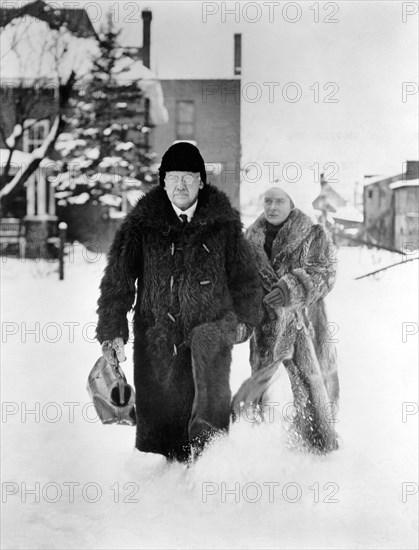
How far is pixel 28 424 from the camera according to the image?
8.96ft

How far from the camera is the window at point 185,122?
2.67 m

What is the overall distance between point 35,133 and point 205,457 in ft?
5.04

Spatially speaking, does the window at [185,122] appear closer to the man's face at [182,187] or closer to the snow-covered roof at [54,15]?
the man's face at [182,187]

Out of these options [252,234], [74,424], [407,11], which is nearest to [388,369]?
[252,234]

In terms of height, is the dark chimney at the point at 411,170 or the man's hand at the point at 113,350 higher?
the dark chimney at the point at 411,170

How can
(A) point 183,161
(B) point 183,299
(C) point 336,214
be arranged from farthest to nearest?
1. (C) point 336,214
2. (A) point 183,161
3. (B) point 183,299

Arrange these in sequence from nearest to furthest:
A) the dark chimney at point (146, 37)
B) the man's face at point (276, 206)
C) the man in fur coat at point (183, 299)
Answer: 1. the man in fur coat at point (183, 299)
2. the man's face at point (276, 206)
3. the dark chimney at point (146, 37)

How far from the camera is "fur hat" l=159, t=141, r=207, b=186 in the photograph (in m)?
2.54

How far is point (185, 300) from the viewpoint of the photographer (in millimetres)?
2453

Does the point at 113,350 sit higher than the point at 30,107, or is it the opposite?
the point at 30,107

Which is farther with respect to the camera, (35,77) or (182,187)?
(35,77)

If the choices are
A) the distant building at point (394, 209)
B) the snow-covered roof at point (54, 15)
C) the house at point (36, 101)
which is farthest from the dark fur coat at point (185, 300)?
the snow-covered roof at point (54, 15)

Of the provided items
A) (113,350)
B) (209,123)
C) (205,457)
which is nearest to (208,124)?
(209,123)

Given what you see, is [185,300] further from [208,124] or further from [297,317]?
[208,124]
